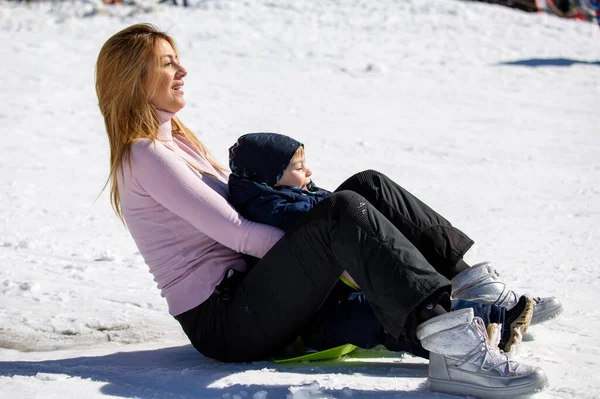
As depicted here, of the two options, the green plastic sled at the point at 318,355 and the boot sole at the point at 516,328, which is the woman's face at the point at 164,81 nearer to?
the green plastic sled at the point at 318,355

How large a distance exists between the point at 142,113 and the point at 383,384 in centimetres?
121

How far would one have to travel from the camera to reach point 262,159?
295cm

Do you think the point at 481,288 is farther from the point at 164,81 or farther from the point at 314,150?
the point at 314,150

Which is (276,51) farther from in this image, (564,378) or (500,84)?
(564,378)

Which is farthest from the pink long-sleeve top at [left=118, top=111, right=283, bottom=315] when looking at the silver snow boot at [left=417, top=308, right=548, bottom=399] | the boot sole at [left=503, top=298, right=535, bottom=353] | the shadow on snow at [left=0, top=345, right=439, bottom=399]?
the boot sole at [left=503, top=298, right=535, bottom=353]

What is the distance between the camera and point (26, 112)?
7.64 m

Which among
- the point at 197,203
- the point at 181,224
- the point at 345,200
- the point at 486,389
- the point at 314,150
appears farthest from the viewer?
the point at 314,150

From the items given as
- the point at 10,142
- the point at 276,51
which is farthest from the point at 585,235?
the point at 276,51

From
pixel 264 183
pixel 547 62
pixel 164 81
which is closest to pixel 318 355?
pixel 264 183

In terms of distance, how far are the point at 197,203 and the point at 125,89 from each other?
51 cm

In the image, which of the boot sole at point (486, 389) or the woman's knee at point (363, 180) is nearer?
the boot sole at point (486, 389)

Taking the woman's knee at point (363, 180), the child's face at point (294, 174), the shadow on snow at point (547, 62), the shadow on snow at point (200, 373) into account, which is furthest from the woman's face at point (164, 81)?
the shadow on snow at point (547, 62)

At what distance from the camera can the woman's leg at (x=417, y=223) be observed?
2.90 metres

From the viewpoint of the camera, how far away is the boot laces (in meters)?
2.42
